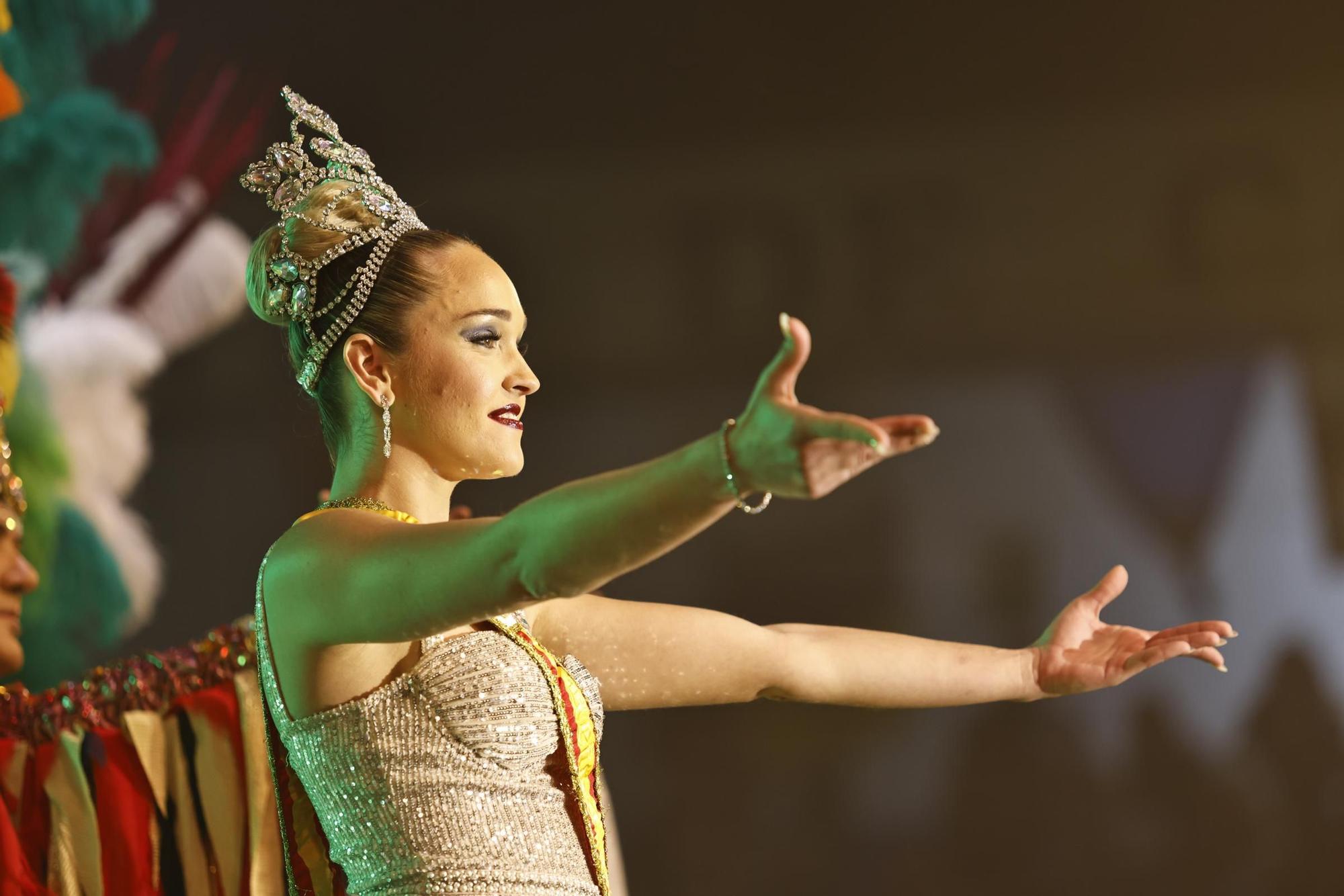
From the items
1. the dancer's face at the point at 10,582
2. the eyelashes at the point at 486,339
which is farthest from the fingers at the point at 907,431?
the dancer's face at the point at 10,582

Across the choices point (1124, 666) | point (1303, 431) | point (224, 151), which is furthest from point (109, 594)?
point (1303, 431)

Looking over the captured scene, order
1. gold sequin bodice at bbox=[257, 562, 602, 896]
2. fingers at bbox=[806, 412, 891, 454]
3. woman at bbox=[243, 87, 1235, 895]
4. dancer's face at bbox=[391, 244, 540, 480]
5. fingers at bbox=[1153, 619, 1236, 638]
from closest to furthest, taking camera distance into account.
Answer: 1. fingers at bbox=[806, 412, 891, 454]
2. woman at bbox=[243, 87, 1235, 895]
3. gold sequin bodice at bbox=[257, 562, 602, 896]
4. dancer's face at bbox=[391, 244, 540, 480]
5. fingers at bbox=[1153, 619, 1236, 638]

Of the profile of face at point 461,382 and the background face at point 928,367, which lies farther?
the background face at point 928,367

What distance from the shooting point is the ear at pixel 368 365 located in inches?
55.6

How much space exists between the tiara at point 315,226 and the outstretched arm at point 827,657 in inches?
15.0

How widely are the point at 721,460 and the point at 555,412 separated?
1.64m

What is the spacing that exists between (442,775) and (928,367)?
1.54 metres

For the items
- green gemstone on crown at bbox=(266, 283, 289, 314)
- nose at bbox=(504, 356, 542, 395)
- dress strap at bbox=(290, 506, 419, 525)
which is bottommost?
dress strap at bbox=(290, 506, 419, 525)

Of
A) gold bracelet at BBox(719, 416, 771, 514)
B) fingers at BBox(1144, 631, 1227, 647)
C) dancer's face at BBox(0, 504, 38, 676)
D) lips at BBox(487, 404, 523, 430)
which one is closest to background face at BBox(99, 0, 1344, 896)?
dancer's face at BBox(0, 504, 38, 676)

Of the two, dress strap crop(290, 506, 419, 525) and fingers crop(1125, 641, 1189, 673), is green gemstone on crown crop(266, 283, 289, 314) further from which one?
fingers crop(1125, 641, 1189, 673)

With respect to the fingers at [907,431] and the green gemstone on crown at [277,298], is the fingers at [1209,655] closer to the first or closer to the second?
the fingers at [907,431]

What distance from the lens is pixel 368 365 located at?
1.42 meters

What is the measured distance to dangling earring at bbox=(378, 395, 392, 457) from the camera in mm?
1407

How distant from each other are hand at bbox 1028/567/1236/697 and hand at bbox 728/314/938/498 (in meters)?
0.74
